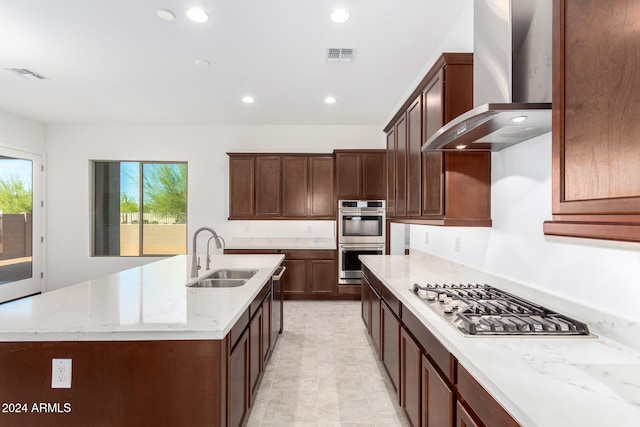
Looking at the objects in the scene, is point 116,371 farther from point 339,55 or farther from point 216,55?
point 339,55

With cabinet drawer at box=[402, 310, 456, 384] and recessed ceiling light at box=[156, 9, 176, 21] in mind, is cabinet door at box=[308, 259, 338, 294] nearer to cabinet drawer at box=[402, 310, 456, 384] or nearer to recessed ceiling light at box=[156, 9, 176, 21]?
cabinet drawer at box=[402, 310, 456, 384]

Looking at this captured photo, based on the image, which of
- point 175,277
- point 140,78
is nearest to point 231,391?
point 175,277

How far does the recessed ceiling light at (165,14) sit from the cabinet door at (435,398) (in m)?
3.10

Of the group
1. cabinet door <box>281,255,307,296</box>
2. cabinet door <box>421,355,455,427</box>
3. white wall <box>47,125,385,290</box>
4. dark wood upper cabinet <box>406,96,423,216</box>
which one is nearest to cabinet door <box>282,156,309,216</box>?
white wall <box>47,125,385,290</box>

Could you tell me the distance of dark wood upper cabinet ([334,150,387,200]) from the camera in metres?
5.33

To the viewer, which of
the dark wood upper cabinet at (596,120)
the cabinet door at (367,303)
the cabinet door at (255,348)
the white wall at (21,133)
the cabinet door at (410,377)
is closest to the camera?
the dark wood upper cabinet at (596,120)

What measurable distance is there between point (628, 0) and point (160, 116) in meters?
5.85

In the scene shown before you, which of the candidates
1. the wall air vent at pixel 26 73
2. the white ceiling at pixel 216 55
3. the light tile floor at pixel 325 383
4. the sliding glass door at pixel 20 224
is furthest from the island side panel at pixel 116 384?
the sliding glass door at pixel 20 224

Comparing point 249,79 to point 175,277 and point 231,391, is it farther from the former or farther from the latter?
point 231,391

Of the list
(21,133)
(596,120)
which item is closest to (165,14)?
(596,120)

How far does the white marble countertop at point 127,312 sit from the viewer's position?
140cm

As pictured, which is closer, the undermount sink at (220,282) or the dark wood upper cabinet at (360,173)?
the undermount sink at (220,282)

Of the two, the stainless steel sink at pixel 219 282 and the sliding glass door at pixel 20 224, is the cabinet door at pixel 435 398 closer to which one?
the stainless steel sink at pixel 219 282

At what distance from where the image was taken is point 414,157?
2.72 metres
